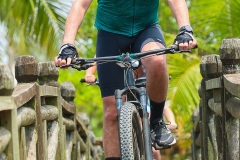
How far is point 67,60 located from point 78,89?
22505mm

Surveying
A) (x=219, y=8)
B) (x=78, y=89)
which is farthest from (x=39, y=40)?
(x=78, y=89)

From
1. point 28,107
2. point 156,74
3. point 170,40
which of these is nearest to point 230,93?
point 156,74

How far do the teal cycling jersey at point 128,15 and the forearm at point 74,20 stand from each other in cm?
23

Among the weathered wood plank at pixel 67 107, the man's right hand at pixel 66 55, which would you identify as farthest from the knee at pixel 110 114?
the weathered wood plank at pixel 67 107

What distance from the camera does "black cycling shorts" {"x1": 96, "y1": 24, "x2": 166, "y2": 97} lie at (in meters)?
5.40

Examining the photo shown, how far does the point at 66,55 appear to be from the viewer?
476 centimetres

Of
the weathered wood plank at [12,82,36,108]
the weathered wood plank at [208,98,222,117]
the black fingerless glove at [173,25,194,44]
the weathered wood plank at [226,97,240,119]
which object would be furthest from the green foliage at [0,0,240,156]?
the black fingerless glove at [173,25,194,44]

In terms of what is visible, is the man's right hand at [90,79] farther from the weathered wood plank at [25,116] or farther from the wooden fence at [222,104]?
the weathered wood plank at [25,116]

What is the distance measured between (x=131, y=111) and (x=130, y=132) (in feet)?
0.60

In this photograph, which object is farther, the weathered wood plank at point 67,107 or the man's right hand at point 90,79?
the weathered wood plank at point 67,107

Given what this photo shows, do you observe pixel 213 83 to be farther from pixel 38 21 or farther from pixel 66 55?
pixel 38 21

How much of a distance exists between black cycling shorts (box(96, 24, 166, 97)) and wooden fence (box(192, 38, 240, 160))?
0.59 m

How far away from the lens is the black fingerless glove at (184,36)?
15.5 ft

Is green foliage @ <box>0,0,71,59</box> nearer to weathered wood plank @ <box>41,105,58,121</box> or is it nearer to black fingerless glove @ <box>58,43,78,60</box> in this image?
weathered wood plank @ <box>41,105,58,121</box>
